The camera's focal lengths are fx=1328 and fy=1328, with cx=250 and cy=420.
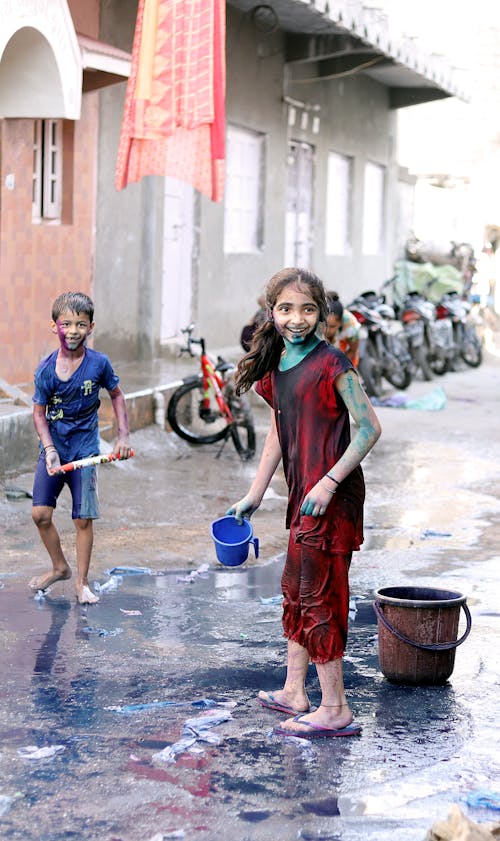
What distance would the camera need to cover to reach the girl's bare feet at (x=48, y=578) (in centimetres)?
641

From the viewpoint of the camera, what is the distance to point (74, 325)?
19.9 feet

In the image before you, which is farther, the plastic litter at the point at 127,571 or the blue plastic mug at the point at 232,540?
the plastic litter at the point at 127,571

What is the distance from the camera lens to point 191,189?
607 inches

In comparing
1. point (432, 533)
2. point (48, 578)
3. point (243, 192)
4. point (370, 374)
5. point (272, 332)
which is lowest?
point (432, 533)

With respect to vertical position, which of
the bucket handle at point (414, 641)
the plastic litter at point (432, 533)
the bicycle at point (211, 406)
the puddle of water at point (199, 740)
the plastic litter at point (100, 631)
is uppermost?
the bicycle at point (211, 406)

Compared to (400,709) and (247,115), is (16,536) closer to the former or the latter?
(400,709)

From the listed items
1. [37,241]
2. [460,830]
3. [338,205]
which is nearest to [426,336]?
[338,205]

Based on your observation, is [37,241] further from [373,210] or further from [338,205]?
[373,210]

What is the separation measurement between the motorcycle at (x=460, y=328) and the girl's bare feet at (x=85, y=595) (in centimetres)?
1442

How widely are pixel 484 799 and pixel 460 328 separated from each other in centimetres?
1711

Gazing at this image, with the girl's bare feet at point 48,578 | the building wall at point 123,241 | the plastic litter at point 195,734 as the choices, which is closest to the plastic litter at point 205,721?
the plastic litter at point 195,734

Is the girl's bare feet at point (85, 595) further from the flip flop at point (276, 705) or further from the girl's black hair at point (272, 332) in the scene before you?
the girl's black hair at point (272, 332)

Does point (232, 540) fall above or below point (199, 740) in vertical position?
above

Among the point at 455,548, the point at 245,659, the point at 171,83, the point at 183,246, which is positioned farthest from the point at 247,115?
the point at 245,659
